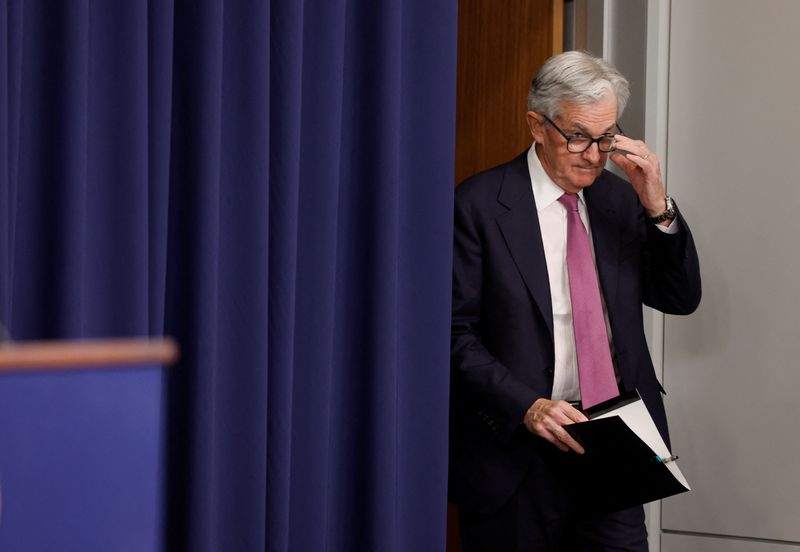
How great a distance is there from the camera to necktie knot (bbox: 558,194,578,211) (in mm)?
2428

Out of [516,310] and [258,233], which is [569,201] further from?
[258,233]

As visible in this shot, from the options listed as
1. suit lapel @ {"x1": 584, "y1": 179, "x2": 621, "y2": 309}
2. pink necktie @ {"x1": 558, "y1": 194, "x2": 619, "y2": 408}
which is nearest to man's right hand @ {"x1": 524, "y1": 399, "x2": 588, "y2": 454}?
pink necktie @ {"x1": 558, "y1": 194, "x2": 619, "y2": 408}

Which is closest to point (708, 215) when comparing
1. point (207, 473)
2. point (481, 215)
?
point (481, 215)

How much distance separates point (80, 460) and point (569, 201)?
5.83 feet

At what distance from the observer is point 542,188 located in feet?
7.96

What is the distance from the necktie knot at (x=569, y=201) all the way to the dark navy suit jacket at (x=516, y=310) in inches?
2.2

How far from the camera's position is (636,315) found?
246cm

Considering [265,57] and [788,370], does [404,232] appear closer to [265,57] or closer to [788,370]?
[265,57]

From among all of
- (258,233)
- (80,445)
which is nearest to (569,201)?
(258,233)

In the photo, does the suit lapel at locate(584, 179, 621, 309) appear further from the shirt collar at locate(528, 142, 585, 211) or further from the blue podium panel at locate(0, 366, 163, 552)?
the blue podium panel at locate(0, 366, 163, 552)

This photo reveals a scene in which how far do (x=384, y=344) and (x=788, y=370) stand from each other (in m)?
1.38

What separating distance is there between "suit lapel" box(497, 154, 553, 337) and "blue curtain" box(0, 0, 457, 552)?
140mm

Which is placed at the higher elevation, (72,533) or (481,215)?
(481,215)

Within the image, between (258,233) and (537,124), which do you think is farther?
(537,124)
